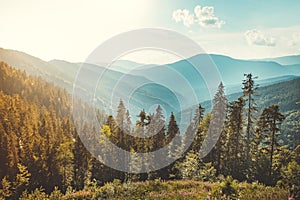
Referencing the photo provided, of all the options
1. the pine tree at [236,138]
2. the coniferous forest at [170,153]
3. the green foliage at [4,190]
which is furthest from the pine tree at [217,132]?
the green foliage at [4,190]

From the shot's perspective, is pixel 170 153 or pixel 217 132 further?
pixel 170 153

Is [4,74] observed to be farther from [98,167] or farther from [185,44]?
[185,44]

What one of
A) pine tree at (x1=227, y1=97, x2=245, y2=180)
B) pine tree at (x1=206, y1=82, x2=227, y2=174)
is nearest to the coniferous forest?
pine tree at (x1=227, y1=97, x2=245, y2=180)

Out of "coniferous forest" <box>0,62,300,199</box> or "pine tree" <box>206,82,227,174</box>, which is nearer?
"coniferous forest" <box>0,62,300,199</box>

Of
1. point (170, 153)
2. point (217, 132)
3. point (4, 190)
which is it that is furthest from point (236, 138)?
point (4, 190)

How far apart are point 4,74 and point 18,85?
6.35 metres

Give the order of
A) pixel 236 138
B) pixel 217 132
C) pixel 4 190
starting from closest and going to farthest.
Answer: pixel 4 190, pixel 236 138, pixel 217 132

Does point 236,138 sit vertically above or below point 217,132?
below

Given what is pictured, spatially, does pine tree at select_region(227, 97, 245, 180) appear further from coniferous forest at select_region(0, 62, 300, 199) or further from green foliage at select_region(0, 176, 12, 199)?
green foliage at select_region(0, 176, 12, 199)

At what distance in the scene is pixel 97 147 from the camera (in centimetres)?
5694

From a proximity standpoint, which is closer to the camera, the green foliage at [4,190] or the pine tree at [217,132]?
the green foliage at [4,190]

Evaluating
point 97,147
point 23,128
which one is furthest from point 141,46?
point 97,147

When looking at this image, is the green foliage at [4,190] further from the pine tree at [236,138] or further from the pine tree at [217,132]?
the pine tree at [217,132]

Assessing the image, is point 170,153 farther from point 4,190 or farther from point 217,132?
point 4,190
